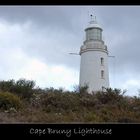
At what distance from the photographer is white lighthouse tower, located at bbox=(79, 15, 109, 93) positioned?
2047 centimetres

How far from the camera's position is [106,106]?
428 inches

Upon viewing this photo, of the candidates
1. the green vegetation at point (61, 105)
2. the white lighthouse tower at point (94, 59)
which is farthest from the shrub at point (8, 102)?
the white lighthouse tower at point (94, 59)

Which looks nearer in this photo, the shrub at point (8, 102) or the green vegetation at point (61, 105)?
the green vegetation at point (61, 105)

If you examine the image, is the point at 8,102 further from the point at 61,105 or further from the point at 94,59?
the point at 94,59

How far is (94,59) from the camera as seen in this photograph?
69.9 feet

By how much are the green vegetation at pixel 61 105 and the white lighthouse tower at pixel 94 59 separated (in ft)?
23.4

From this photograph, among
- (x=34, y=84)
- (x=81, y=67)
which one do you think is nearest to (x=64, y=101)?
(x=34, y=84)

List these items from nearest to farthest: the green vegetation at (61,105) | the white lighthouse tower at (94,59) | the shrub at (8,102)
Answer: the green vegetation at (61,105), the shrub at (8,102), the white lighthouse tower at (94,59)

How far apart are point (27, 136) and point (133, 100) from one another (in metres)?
9.63

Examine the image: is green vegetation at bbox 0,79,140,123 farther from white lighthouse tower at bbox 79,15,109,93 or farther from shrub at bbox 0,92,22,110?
white lighthouse tower at bbox 79,15,109,93

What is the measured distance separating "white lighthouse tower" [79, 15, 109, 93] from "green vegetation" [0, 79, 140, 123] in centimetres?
712

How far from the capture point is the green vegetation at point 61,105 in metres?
8.93

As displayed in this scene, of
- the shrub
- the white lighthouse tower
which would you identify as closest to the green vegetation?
the shrub

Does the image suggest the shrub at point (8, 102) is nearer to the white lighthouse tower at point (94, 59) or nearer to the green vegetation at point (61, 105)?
the green vegetation at point (61, 105)
